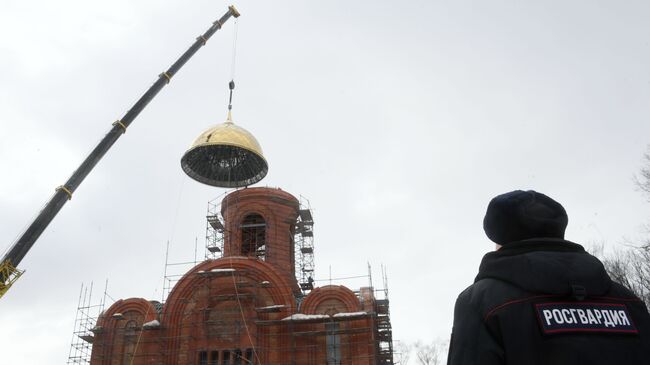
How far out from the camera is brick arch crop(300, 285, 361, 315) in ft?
67.4

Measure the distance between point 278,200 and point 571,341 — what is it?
24110 millimetres

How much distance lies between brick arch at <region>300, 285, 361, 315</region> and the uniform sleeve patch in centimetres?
1866

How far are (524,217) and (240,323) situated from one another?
63.5 ft

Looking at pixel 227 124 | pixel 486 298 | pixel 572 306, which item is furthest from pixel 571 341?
pixel 227 124

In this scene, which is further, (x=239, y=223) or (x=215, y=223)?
(x=215, y=223)

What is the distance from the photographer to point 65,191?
1914cm

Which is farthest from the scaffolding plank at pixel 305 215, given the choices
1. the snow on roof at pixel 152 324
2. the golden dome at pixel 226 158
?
the snow on roof at pixel 152 324

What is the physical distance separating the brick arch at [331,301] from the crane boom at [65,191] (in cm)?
919

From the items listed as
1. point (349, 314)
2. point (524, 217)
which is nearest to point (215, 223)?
point (349, 314)

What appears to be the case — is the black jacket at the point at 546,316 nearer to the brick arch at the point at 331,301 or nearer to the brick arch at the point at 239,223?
the brick arch at the point at 331,301

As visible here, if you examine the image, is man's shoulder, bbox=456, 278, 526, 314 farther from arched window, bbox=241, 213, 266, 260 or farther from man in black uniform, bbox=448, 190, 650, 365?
arched window, bbox=241, 213, 266, 260

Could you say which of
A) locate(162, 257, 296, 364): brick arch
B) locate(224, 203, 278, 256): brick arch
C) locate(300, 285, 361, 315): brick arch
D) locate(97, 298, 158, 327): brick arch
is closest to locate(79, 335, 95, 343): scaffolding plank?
locate(97, 298, 158, 327): brick arch

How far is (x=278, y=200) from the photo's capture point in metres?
26.0

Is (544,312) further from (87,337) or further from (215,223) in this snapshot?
(215,223)
